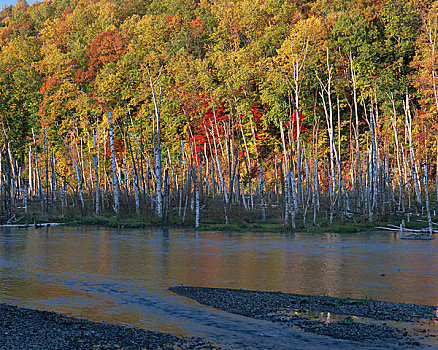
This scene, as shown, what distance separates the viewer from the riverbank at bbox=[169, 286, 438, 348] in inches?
344

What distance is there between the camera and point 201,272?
14930mm

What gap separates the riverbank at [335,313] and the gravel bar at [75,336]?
6.69 ft

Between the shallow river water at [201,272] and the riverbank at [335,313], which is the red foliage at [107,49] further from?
the riverbank at [335,313]

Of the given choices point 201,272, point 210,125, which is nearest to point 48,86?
point 210,125

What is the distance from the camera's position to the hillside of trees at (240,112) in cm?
3044

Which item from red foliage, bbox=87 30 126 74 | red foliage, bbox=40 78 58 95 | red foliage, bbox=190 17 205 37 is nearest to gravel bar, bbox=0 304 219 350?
red foliage, bbox=190 17 205 37

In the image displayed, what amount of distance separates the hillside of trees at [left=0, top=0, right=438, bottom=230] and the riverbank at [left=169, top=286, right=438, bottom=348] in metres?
13.2

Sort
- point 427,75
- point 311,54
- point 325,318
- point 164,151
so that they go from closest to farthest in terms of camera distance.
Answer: point 325,318
point 427,75
point 311,54
point 164,151

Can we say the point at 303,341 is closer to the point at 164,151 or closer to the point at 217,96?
the point at 217,96

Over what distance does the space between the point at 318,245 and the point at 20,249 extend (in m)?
10.5

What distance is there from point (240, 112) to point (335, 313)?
110ft

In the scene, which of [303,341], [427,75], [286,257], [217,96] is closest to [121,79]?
[217,96]

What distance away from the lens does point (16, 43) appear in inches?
2768

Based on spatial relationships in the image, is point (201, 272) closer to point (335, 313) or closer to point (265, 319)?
point (265, 319)
